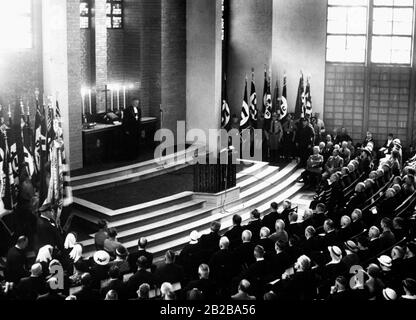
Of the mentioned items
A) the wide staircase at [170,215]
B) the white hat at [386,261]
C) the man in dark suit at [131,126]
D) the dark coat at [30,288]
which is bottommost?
the wide staircase at [170,215]

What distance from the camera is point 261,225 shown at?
15.0 meters

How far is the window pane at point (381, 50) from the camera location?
27.9 metres

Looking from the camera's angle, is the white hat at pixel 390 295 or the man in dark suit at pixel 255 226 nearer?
the white hat at pixel 390 295

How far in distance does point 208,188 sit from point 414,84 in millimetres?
12274

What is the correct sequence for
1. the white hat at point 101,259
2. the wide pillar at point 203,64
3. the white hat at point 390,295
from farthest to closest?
the wide pillar at point 203,64 → the white hat at point 101,259 → the white hat at point 390,295

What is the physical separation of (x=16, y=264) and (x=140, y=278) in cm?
224

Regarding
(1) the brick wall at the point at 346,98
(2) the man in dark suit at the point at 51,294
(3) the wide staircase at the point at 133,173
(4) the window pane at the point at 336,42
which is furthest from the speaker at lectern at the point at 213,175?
(4) the window pane at the point at 336,42

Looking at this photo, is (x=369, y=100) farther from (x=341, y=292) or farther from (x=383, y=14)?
(x=341, y=292)

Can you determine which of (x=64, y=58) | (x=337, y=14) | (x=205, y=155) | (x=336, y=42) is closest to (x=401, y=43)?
(x=336, y=42)

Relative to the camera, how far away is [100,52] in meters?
21.9

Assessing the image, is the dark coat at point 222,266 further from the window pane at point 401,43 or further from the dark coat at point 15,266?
the window pane at point 401,43

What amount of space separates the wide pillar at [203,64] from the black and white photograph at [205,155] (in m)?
0.05

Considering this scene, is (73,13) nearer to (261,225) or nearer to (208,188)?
(208,188)
